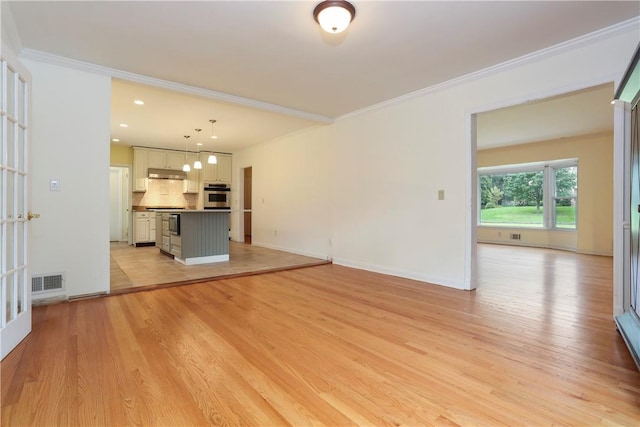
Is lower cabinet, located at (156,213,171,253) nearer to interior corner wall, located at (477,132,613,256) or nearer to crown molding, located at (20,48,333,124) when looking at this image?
crown molding, located at (20,48,333,124)

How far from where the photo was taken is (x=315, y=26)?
8.59 ft

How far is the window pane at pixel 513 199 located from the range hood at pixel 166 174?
8.45 metres

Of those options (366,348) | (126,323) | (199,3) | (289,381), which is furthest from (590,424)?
(199,3)

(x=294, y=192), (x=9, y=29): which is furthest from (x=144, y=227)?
(x=9, y=29)

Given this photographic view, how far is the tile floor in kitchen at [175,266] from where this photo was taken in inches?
158

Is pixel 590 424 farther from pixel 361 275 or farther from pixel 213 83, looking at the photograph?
pixel 213 83

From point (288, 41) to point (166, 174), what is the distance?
20.5 ft

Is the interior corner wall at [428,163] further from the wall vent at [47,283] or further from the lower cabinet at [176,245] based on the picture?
the wall vent at [47,283]

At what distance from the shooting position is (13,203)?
7.34ft

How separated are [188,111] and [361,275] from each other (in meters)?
3.74

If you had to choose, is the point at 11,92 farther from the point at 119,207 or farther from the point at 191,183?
the point at 119,207

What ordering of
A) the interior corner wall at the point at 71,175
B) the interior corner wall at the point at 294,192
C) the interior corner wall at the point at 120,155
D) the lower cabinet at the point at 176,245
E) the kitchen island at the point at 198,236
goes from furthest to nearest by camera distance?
the interior corner wall at the point at 120,155 → the interior corner wall at the point at 294,192 → the lower cabinet at the point at 176,245 → the kitchen island at the point at 198,236 → the interior corner wall at the point at 71,175

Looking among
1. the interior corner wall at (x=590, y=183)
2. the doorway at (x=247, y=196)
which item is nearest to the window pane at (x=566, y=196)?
the interior corner wall at (x=590, y=183)

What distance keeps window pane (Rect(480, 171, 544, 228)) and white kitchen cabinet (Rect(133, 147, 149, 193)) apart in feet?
30.1
